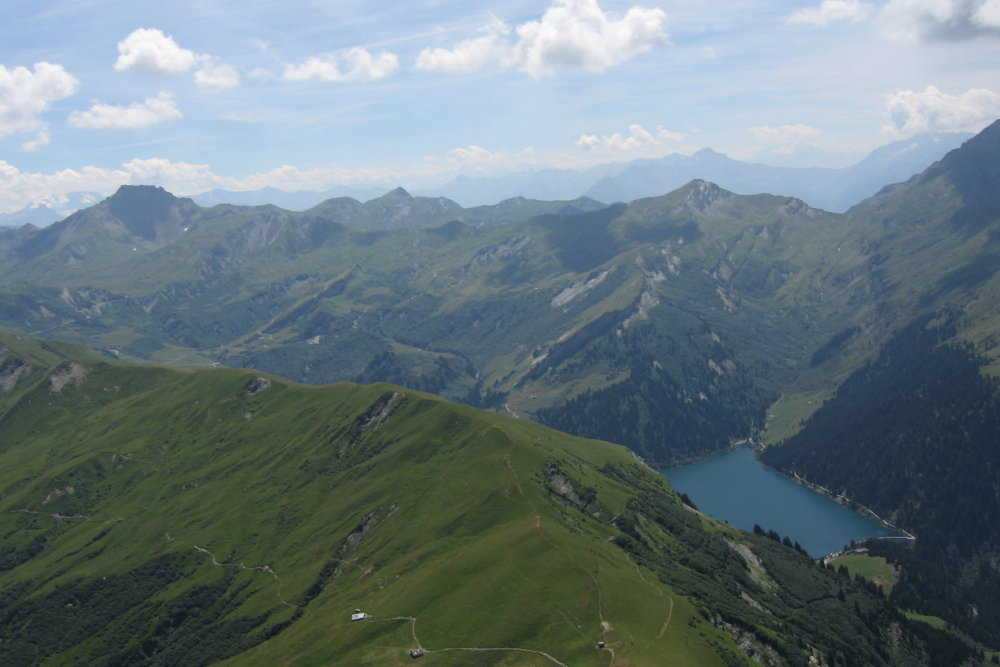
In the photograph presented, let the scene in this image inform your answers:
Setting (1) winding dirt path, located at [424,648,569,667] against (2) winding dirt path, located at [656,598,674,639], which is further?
(2) winding dirt path, located at [656,598,674,639]

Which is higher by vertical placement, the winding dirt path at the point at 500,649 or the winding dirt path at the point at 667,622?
the winding dirt path at the point at 500,649

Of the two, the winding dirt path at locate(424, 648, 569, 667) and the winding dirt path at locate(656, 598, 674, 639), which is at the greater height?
the winding dirt path at locate(424, 648, 569, 667)

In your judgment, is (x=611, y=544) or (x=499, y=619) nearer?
(x=499, y=619)

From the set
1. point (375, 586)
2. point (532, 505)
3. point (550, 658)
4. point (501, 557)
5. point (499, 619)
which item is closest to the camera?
point (550, 658)

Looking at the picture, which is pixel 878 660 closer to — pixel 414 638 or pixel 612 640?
pixel 612 640

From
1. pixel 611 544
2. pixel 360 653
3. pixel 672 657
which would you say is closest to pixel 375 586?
pixel 360 653

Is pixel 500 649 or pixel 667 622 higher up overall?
pixel 500 649

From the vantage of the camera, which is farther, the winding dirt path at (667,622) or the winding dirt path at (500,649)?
the winding dirt path at (667,622)

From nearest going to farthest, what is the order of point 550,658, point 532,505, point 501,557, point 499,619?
1. point 550,658
2. point 499,619
3. point 501,557
4. point 532,505

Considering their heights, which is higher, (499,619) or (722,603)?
(499,619)

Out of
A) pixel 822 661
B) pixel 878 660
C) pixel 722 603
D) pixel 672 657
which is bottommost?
pixel 878 660

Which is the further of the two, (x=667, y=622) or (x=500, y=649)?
(x=667, y=622)
